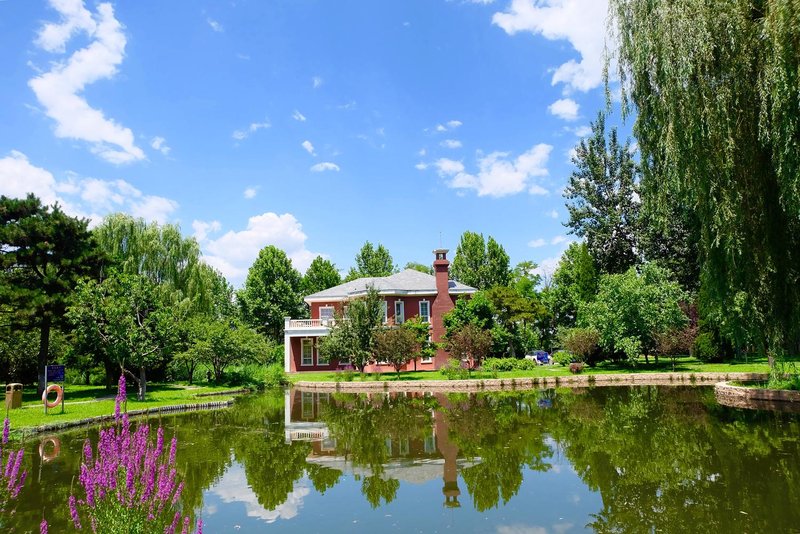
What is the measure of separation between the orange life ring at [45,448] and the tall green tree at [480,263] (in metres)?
43.2

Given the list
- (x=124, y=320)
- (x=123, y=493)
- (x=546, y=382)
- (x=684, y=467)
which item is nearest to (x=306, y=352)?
(x=546, y=382)

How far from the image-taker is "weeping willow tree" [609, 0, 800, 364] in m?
10.4

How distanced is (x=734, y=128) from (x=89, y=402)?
75.0 feet

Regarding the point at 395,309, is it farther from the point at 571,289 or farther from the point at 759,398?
the point at 759,398

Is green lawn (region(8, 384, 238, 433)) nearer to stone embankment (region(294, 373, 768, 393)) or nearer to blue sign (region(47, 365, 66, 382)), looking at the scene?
blue sign (region(47, 365, 66, 382))

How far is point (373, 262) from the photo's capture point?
2367 inches

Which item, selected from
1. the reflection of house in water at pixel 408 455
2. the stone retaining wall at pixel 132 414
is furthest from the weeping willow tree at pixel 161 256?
the reflection of house in water at pixel 408 455

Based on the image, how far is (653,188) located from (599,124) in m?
30.0

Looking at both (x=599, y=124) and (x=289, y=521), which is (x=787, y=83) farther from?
(x=599, y=124)

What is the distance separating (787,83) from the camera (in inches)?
391

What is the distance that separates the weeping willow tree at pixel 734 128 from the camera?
1041cm

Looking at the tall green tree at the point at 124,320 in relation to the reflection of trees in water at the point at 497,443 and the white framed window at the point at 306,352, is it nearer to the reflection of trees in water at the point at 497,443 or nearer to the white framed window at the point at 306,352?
the reflection of trees in water at the point at 497,443

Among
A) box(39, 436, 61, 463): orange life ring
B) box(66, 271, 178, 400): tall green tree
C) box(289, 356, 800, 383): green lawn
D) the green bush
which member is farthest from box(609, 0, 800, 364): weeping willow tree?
the green bush

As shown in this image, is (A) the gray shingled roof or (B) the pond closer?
(B) the pond
